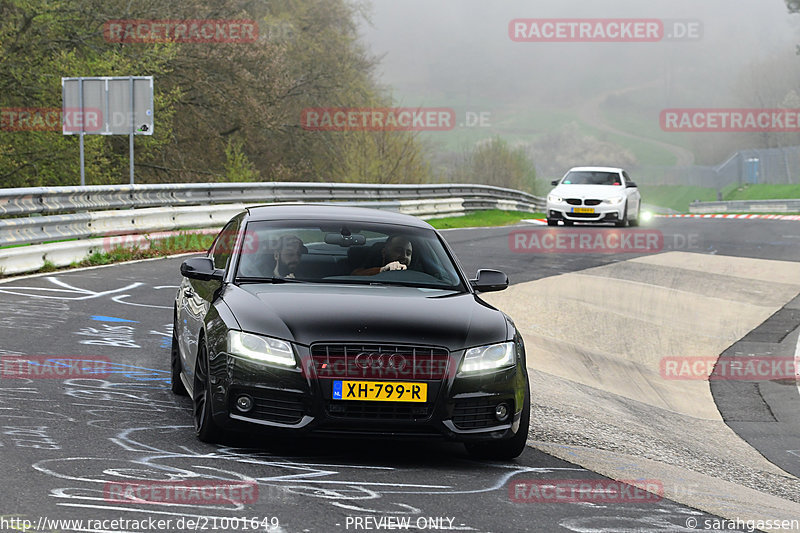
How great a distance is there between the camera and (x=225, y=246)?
788 centimetres

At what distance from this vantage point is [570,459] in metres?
6.78

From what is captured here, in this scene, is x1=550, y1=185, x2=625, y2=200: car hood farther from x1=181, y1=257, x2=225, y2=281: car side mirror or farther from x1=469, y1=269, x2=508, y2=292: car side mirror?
x1=181, y1=257, x2=225, y2=281: car side mirror

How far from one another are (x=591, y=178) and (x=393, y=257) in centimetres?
2349

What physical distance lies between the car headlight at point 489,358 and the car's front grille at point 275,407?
904 millimetres

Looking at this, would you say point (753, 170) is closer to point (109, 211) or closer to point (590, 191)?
point (590, 191)

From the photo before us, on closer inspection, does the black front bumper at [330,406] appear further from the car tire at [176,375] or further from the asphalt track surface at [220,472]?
the car tire at [176,375]

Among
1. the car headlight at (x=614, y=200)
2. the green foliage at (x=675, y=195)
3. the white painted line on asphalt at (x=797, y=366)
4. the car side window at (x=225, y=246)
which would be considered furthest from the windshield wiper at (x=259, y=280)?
the green foliage at (x=675, y=195)

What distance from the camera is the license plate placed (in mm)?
5965

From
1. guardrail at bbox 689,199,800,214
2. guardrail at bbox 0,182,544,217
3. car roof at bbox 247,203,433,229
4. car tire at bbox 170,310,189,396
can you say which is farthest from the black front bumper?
guardrail at bbox 689,199,800,214

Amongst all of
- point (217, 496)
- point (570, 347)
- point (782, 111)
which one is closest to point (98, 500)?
point (217, 496)

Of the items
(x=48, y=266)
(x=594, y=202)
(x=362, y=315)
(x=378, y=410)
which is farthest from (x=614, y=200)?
(x=378, y=410)

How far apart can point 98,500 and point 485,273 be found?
3.50m

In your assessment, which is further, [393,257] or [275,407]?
[393,257]

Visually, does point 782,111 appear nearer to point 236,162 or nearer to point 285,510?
point 236,162
